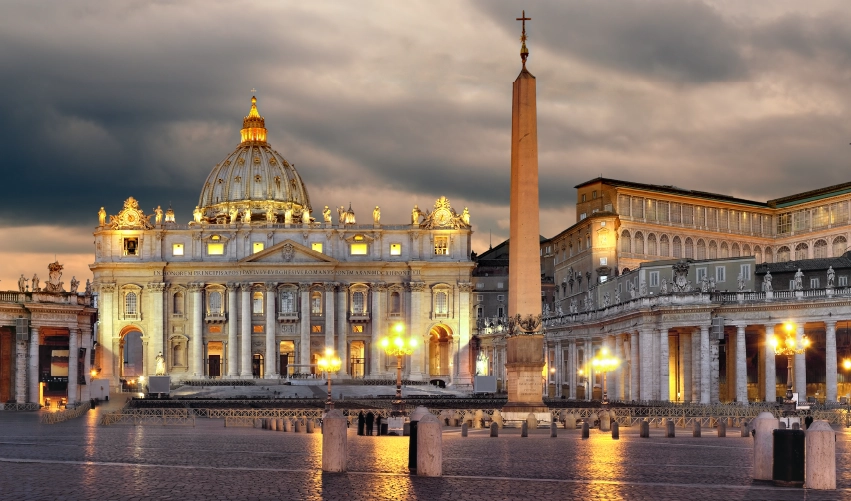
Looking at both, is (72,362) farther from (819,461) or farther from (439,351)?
(439,351)

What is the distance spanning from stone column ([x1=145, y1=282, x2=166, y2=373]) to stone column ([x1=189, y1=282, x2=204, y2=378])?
325 cm

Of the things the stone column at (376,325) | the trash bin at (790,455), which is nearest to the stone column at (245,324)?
the stone column at (376,325)

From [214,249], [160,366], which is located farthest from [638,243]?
[160,366]

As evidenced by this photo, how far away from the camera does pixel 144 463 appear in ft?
84.6

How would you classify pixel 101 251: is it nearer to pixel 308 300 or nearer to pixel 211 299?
pixel 211 299

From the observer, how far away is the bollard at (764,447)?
859 inches

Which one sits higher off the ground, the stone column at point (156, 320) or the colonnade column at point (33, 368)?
the stone column at point (156, 320)

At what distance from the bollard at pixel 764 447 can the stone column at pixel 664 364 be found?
4796 cm

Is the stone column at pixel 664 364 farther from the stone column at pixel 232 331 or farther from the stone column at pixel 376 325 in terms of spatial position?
the stone column at pixel 232 331

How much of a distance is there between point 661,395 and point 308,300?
6659cm

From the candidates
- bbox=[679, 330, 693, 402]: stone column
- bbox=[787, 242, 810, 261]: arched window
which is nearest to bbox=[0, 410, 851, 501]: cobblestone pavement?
bbox=[679, 330, 693, 402]: stone column

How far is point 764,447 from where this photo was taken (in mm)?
21875

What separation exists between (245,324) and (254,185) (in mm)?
46101

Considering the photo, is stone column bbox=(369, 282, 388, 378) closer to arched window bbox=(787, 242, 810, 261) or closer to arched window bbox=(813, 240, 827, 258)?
arched window bbox=(787, 242, 810, 261)
